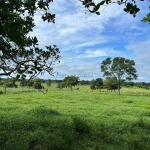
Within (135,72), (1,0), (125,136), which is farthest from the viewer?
(135,72)

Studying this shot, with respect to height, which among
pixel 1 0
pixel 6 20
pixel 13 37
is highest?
pixel 1 0

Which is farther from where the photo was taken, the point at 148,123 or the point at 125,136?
the point at 148,123

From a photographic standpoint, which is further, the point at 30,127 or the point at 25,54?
the point at 30,127

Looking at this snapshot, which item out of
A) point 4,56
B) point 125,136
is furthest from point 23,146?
point 125,136

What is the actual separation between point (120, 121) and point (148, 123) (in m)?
2.03

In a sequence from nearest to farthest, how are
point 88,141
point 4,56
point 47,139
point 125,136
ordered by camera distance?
point 4,56
point 47,139
point 88,141
point 125,136

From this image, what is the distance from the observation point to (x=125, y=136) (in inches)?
507

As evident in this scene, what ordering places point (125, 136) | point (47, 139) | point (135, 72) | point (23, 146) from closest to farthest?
point (23, 146) < point (47, 139) < point (125, 136) < point (135, 72)

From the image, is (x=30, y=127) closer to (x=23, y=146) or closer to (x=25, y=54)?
(x=23, y=146)

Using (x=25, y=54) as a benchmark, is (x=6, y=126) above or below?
below

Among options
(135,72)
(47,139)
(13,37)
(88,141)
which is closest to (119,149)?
(88,141)

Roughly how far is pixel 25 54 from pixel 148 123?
11025 mm

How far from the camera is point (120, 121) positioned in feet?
55.8

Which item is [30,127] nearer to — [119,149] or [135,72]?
[119,149]
